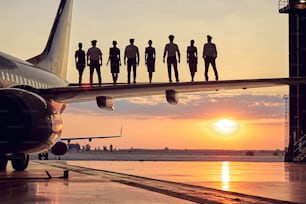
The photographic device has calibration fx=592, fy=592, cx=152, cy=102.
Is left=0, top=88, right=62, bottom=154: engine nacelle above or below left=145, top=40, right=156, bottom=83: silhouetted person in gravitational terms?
below

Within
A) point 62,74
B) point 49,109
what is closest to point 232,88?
point 49,109

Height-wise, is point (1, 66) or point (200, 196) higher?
point (1, 66)

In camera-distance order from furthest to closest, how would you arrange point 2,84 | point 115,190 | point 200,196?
point 2,84 < point 115,190 < point 200,196

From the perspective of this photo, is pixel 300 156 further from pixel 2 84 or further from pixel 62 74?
pixel 2 84

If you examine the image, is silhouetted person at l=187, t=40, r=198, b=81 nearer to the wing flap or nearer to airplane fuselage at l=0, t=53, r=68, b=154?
the wing flap

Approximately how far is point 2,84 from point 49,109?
253 centimetres

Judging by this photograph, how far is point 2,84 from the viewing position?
20.5 m

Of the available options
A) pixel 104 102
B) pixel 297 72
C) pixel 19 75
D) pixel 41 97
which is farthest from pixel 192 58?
pixel 297 72

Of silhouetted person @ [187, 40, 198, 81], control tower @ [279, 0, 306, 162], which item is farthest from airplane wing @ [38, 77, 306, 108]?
control tower @ [279, 0, 306, 162]

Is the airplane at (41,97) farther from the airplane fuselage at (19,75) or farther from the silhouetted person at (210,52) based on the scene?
the silhouetted person at (210,52)

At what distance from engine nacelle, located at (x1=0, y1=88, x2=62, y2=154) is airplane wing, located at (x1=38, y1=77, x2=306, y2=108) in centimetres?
234

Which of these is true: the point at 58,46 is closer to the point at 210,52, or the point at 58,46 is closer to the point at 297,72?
the point at 210,52

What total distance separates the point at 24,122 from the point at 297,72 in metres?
28.5

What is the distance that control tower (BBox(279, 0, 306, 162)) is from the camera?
42.3m
